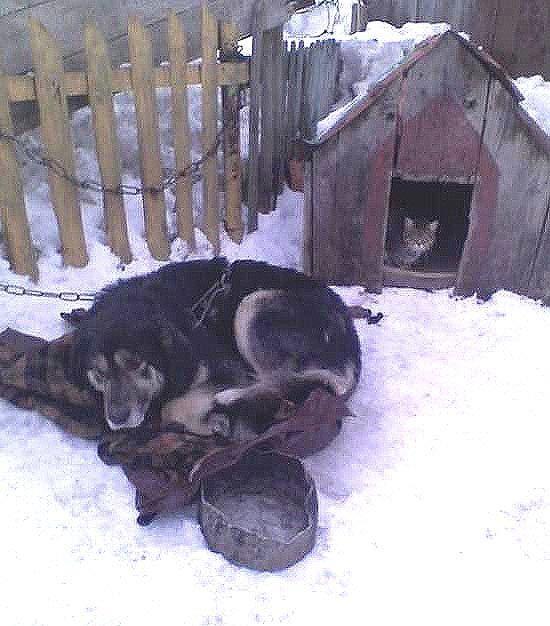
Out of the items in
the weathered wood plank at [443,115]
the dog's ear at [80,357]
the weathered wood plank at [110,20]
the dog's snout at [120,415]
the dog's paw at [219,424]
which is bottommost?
the dog's paw at [219,424]

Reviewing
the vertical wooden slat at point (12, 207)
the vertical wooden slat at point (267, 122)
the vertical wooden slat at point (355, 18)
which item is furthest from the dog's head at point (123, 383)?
the vertical wooden slat at point (355, 18)

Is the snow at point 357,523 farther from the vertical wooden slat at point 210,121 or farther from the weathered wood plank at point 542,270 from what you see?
the vertical wooden slat at point 210,121

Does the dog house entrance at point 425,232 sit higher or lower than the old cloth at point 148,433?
lower

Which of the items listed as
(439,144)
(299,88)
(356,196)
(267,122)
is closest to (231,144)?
(267,122)

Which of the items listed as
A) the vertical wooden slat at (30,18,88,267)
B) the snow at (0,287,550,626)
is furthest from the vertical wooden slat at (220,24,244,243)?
the snow at (0,287,550,626)

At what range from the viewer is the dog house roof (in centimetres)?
373

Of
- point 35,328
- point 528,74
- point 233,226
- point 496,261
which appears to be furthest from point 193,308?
point 528,74

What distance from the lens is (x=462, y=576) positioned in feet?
8.32

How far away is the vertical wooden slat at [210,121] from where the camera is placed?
4262 mm

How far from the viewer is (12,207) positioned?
3928 mm

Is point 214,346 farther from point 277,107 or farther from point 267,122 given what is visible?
point 277,107

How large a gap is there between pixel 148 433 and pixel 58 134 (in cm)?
202

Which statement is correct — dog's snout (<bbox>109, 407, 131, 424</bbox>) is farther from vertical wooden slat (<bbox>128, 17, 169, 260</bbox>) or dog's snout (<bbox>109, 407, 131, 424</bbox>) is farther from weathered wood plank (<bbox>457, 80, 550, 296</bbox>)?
weathered wood plank (<bbox>457, 80, 550, 296</bbox>)

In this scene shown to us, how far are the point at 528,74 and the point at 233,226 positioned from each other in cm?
335
